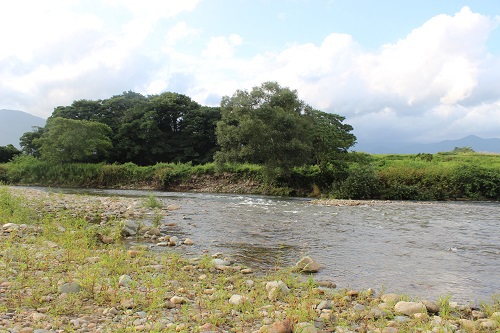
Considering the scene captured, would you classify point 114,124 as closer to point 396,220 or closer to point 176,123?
point 176,123

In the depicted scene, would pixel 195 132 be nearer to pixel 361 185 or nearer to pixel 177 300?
pixel 361 185

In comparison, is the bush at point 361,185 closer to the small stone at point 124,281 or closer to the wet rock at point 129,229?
the wet rock at point 129,229

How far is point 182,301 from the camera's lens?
5.28 m

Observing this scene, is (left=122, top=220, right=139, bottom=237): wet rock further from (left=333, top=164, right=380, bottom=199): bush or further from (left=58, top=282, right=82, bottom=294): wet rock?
(left=333, top=164, right=380, bottom=199): bush

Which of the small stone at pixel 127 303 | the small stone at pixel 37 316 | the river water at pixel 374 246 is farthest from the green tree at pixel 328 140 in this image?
the small stone at pixel 37 316

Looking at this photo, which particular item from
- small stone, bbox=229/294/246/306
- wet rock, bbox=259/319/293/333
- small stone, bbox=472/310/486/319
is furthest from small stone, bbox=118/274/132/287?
small stone, bbox=472/310/486/319

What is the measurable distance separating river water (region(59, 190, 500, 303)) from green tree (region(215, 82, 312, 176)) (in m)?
14.6

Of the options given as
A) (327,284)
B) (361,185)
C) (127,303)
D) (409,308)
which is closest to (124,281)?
(127,303)

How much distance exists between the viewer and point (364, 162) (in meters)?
33.7

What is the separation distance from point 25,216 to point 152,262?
266 inches

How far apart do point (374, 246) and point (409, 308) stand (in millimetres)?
5116

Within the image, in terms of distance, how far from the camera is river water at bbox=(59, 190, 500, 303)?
6.94 m

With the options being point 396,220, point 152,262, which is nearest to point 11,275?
point 152,262

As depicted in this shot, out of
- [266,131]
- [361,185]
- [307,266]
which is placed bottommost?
[307,266]
